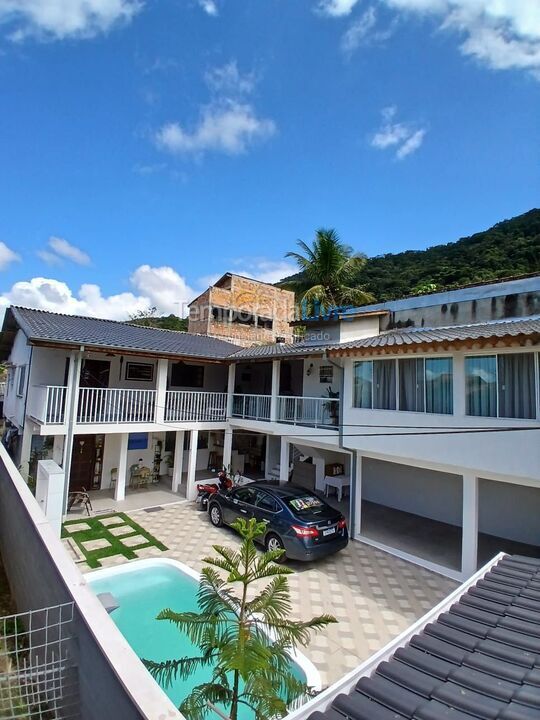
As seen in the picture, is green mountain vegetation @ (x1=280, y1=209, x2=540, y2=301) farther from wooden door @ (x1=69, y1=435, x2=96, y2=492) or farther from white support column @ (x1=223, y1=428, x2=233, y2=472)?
wooden door @ (x1=69, y1=435, x2=96, y2=492)

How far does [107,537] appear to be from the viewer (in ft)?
34.0

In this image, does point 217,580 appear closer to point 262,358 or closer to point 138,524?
point 138,524

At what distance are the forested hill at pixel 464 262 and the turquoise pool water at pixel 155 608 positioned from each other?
19567mm

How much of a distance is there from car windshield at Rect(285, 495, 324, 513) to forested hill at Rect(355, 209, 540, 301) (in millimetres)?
16259

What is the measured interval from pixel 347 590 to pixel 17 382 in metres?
14.7

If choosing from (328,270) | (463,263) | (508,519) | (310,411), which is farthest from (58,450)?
(463,263)

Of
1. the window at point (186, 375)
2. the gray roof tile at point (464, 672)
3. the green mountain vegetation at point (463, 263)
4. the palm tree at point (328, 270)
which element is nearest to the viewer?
the gray roof tile at point (464, 672)

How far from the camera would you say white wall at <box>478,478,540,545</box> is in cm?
1076

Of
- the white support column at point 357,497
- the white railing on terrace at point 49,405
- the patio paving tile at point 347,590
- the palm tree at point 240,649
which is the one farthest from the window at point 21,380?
the palm tree at point 240,649

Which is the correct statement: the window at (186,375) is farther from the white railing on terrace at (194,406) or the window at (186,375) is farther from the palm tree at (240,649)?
the palm tree at (240,649)

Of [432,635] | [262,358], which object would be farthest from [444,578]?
[262,358]

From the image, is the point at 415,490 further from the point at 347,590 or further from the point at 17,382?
the point at 17,382

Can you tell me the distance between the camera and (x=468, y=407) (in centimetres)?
858

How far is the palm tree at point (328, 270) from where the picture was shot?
23219 millimetres
